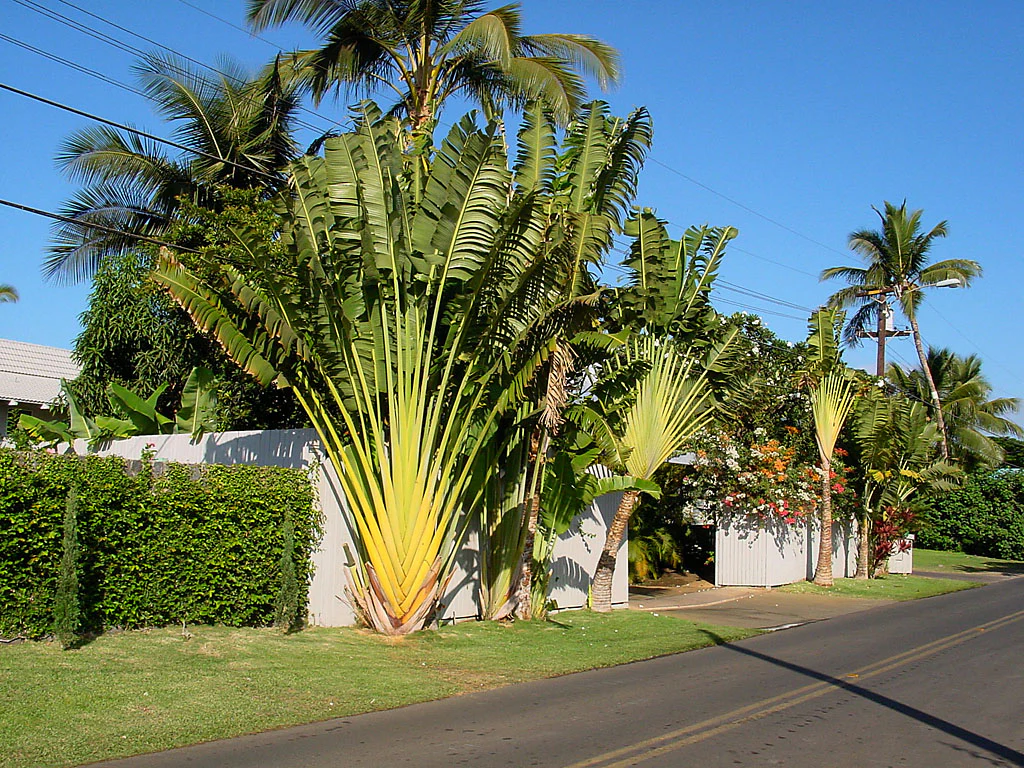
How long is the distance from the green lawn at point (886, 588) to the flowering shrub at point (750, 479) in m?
1.85

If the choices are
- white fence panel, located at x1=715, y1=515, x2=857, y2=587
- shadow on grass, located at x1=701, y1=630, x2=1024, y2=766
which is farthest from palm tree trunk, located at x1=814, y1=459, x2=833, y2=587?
shadow on grass, located at x1=701, y1=630, x2=1024, y2=766

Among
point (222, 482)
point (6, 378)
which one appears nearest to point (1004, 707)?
point (222, 482)

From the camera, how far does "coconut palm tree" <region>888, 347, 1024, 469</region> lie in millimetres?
45344

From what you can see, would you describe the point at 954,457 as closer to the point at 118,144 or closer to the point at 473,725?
the point at 118,144

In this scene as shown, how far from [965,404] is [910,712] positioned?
41.0 meters

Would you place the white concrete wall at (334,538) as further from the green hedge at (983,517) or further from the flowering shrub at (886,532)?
the green hedge at (983,517)

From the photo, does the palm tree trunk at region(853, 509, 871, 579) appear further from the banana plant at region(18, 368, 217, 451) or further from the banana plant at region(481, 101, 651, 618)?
the banana plant at region(18, 368, 217, 451)

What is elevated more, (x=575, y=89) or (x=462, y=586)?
(x=575, y=89)

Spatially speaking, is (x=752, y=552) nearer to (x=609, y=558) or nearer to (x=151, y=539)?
(x=609, y=558)

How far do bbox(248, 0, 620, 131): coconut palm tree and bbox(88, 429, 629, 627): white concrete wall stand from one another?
709 cm

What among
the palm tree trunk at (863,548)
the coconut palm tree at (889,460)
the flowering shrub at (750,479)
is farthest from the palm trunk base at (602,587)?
the palm tree trunk at (863,548)

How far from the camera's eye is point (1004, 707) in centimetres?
956

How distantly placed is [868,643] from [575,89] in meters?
11.6

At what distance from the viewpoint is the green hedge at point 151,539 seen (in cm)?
1009
